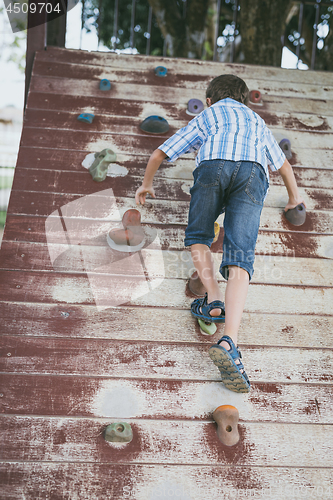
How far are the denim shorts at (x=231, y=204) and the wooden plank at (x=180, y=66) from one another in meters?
1.56

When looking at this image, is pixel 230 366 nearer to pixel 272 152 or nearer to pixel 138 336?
pixel 138 336

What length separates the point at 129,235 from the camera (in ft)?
6.30

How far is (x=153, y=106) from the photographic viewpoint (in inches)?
106

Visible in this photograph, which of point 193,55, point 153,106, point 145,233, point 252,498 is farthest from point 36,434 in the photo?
A: point 193,55

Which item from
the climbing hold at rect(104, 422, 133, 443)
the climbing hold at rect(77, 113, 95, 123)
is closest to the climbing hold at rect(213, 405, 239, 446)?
the climbing hold at rect(104, 422, 133, 443)

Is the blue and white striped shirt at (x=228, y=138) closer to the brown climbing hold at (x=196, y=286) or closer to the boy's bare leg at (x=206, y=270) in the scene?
the boy's bare leg at (x=206, y=270)

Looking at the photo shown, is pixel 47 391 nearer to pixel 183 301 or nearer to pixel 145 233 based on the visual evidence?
pixel 183 301

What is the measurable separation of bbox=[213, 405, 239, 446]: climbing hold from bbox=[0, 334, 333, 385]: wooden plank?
0.51ft

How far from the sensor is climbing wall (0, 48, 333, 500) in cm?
136

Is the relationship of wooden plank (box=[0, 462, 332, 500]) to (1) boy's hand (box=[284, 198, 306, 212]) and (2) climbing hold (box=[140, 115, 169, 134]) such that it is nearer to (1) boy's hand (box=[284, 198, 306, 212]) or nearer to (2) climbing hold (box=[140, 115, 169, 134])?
(1) boy's hand (box=[284, 198, 306, 212])

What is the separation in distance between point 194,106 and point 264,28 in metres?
2.68

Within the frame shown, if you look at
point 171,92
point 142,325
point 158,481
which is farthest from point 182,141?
point 158,481

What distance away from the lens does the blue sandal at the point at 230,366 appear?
4.70 ft

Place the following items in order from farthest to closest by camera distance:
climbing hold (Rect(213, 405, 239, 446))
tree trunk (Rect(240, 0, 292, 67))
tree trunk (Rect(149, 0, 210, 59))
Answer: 1. tree trunk (Rect(149, 0, 210, 59))
2. tree trunk (Rect(240, 0, 292, 67))
3. climbing hold (Rect(213, 405, 239, 446))
